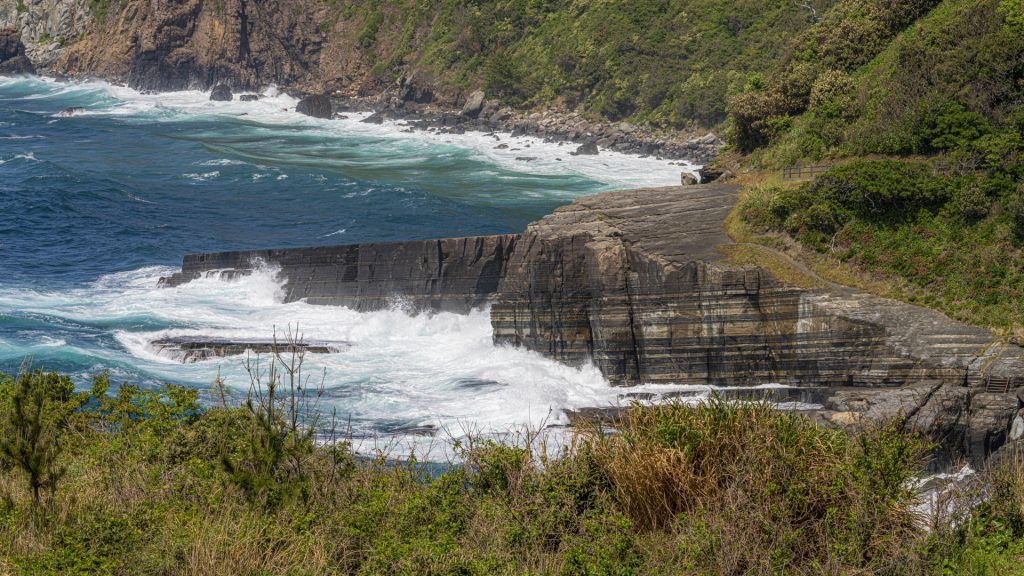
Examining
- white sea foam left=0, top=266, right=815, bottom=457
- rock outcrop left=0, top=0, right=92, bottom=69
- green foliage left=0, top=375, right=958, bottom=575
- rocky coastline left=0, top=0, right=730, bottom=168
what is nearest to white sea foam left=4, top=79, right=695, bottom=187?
rocky coastline left=0, top=0, right=730, bottom=168

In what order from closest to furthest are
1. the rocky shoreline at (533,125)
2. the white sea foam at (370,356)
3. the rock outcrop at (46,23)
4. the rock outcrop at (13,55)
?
the white sea foam at (370,356) < the rocky shoreline at (533,125) < the rock outcrop at (13,55) < the rock outcrop at (46,23)

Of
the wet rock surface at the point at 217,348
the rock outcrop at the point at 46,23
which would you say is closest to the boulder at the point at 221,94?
the rock outcrop at the point at 46,23

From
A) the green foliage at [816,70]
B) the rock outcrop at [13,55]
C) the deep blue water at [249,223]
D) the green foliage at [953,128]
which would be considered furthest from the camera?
the rock outcrop at [13,55]

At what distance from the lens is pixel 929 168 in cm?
2286

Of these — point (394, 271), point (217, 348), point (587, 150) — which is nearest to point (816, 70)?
point (394, 271)

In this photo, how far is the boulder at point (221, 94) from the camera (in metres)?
87.9

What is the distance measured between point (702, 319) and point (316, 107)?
63.9m

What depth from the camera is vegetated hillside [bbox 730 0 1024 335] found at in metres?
20.2

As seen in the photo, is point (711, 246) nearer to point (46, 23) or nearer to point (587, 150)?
point (587, 150)

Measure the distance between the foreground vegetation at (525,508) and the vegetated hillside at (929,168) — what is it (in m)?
11.4

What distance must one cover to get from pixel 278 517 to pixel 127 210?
37865mm

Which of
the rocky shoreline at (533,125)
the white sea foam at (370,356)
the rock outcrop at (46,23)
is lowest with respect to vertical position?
the white sea foam at (370,356)

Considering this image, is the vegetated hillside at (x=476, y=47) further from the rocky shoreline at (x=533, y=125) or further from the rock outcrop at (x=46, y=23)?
the rock outcrop at (x=46, y=23)

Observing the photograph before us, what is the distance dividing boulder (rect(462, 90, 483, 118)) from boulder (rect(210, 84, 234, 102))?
89.6 ft
